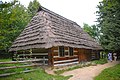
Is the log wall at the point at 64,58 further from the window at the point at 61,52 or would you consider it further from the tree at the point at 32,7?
the tree at the point at 32,7

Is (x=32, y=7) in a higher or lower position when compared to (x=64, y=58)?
higher

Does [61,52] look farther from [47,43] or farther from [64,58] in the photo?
[47,43]

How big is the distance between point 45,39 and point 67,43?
2.79 m

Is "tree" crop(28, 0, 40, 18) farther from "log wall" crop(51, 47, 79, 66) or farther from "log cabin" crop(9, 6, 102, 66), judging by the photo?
"log wall" crop(51, 47, 79, 66)

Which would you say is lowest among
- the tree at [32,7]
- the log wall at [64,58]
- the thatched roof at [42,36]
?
the log wall at [64,58]

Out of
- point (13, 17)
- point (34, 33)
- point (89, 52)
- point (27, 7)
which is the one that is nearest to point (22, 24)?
point (27, 7)

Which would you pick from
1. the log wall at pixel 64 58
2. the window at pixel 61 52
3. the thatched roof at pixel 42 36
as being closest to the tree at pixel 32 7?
the thatched roof at pixel 42 36

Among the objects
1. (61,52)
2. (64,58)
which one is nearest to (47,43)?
(61,52)

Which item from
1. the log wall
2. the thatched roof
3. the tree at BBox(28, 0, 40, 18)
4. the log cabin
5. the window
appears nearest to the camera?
the thatched roof

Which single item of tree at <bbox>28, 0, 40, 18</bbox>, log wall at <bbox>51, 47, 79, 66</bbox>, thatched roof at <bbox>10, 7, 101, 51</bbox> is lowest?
log wall at <bbox>51, 47, 79, 66</bbox>

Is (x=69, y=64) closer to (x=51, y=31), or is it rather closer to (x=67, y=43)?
(x=67, y=43)

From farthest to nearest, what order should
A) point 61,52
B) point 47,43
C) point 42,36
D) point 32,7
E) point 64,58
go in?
point 32,7 → point 64,58 → point 61,52 → point 42,36 → point 47,43

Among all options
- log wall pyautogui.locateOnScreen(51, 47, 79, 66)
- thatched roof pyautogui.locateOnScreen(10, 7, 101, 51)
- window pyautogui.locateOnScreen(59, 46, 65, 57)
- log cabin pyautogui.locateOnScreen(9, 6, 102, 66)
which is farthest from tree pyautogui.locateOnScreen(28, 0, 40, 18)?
window pyautogui.locateOnScreen(59, 46, 65, 57)

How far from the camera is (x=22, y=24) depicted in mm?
38031
